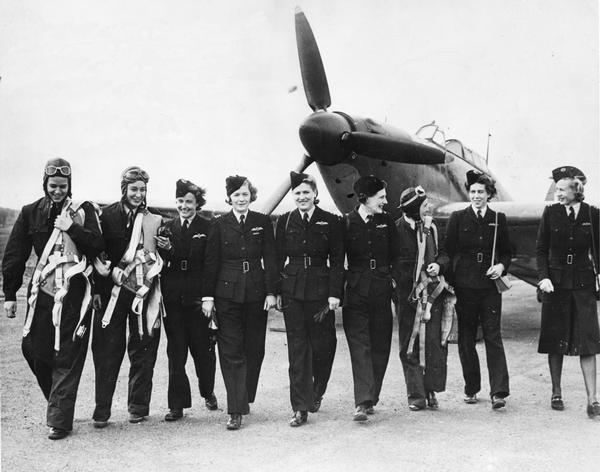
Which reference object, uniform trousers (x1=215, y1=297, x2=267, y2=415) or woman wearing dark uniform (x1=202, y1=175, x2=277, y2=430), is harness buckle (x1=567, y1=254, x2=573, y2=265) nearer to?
woman wearing dark uniform (x1=202, y1=175, x2=277, y2=430)

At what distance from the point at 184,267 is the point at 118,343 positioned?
2.71 feet

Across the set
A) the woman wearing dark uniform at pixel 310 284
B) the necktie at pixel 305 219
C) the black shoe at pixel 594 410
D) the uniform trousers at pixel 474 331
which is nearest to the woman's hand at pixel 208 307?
the woman wearing dark uniform at pixel 310 284

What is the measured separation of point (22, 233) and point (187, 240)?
1275 millimetres

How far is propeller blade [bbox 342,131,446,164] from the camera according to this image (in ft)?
25.8

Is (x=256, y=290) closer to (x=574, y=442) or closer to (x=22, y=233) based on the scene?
(x=22, y=233)

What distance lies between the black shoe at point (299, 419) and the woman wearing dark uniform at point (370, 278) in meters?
0.49

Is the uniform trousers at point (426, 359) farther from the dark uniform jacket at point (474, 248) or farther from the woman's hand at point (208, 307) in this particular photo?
the woman's hand at point (208, 307)

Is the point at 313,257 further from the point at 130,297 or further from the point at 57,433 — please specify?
the point at 57,433

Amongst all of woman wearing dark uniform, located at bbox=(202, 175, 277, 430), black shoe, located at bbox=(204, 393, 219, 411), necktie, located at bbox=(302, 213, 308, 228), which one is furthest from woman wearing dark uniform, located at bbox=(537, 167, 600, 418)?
black shoe, located at bbox=(204, 393, 219, 411)

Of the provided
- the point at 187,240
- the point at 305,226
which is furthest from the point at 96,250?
the point at 305,226

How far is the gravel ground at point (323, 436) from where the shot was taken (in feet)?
11.4

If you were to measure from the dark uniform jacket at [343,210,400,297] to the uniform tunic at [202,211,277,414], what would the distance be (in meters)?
0.65

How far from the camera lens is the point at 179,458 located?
3592 millimetres

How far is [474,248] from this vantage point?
5.02 m
